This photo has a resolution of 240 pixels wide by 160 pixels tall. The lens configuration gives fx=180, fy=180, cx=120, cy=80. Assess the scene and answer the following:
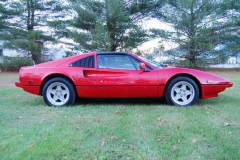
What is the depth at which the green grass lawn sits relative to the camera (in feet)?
6.55

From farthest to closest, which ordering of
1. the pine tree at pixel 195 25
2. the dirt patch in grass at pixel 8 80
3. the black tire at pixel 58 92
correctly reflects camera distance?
the pine tree at pixel 195 25 < the dirt patch in grass at pixel 8 80 < the black tire at pixel 58 92

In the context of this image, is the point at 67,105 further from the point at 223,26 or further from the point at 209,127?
the point at 223,26

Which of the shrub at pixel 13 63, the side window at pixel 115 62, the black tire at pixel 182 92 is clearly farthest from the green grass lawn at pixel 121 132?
the shrub at pixel 13 63

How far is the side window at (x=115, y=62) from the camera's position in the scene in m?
4.02

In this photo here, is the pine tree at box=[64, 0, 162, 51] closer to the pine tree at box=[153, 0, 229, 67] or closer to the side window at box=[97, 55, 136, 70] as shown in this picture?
the pine tree at box=[153, 0, 229, 67]

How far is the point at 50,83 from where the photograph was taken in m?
→ 4.00

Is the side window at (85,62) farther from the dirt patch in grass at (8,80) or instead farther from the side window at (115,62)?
the dirt patch in grass at (8,80)

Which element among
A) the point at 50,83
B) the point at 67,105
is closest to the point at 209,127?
the point at 67,105

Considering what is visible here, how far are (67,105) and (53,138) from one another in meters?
1.71

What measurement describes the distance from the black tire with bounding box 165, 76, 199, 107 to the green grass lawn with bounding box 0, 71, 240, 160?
200mm

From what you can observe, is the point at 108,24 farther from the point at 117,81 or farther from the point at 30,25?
the point at 117,81

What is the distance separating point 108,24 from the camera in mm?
13641

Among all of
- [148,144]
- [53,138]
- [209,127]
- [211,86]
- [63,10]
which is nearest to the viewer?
[148,144]

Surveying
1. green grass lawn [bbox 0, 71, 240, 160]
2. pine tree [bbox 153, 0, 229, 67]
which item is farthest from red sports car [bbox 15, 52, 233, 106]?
pine tree [bbox 153, 0, 229, 67]
